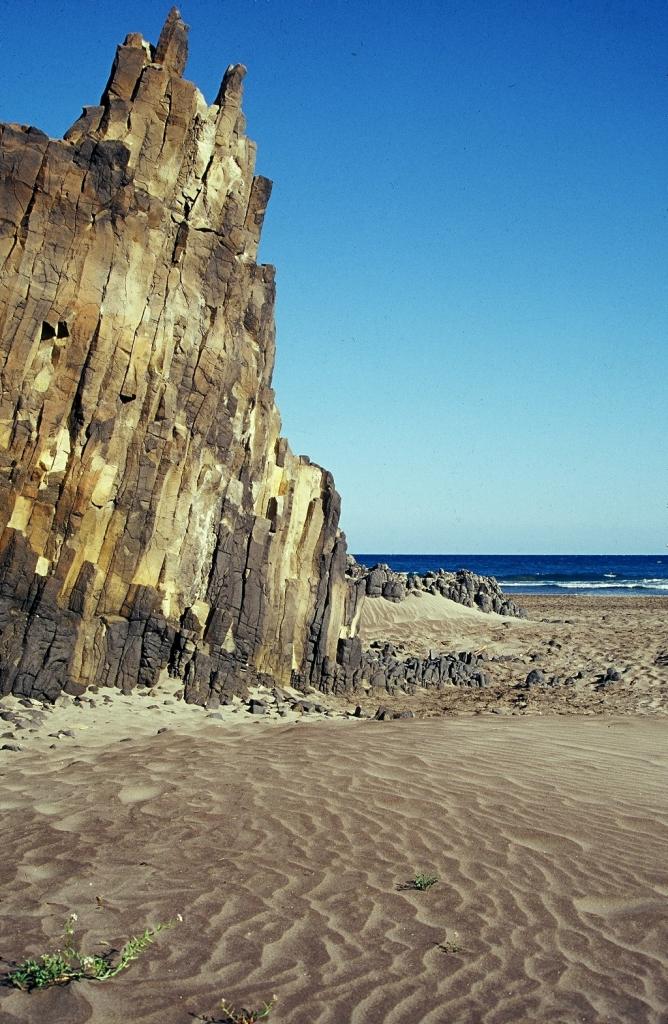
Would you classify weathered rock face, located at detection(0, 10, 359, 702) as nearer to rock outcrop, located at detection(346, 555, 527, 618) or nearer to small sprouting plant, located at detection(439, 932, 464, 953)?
small sprouting plant, located at detection(439, 932, 464, 953)

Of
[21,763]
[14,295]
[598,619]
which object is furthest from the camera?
[598,619]

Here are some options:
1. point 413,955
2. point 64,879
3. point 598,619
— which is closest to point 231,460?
point 64,879

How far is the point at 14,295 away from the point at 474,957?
40.7 ft

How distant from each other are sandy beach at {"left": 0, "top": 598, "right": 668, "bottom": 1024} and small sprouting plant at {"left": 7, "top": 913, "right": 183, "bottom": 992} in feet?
0.27

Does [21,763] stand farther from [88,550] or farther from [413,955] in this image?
[413,955]

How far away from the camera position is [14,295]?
13.9 meters

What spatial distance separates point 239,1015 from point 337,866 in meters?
2.57

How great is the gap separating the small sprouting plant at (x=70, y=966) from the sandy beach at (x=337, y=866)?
8 cm

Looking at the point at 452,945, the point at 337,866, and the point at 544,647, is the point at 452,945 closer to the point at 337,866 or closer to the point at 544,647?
the point at 337,866

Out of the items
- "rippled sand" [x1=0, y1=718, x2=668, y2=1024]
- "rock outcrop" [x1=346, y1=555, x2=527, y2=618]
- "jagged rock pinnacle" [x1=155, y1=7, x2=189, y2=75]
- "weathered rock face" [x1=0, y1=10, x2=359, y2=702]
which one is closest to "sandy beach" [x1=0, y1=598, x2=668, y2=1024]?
"rippled sand" [x1=0, y1=718, x2=668, y2=1024]

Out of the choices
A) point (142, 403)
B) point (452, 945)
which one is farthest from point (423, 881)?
point (142, 403)

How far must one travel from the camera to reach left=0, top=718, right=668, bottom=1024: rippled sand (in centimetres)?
495

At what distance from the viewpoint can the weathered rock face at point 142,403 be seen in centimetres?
1393

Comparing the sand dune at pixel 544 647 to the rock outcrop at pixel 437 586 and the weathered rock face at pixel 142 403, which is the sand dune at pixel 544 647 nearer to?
the rock outcrop at pixel 437 586
